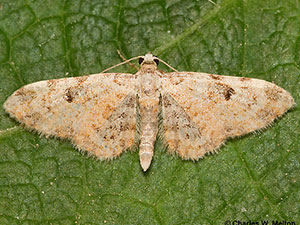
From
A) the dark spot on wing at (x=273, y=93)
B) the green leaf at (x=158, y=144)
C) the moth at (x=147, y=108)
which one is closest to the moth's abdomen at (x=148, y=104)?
the moth at (x=147, y=108)

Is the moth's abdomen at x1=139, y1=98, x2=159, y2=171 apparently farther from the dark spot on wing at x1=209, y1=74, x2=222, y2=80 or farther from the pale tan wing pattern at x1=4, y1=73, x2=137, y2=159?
the dark spot on wing at x1=209, y1=74, x2=222, y2=80

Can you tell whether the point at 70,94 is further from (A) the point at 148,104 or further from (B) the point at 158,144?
(B) the point at 158,144

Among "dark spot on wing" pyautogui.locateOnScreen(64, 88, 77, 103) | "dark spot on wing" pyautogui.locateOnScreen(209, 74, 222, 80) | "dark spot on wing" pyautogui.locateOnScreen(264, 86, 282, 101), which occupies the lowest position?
"dark spot on wing" pyautogui.locateOnScreen(264, 86, 282, 101)

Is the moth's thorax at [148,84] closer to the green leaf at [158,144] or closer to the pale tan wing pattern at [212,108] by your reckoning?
the pale tan wing pattern at [212,108]

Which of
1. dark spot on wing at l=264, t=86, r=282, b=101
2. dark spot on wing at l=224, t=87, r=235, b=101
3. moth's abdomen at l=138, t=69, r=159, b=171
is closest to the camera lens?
dark spot on wing at l=264, t=86, r=282, b=101

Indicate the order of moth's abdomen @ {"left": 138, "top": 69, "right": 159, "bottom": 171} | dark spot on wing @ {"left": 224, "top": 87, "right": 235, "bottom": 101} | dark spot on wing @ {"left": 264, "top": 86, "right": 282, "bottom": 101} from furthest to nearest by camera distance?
moth's abdomen @ {"left": 138, "top": 69, "right": 159, "bottom": 171} < dark spot on wing @ {"left": 224, "top": 87, "right": 235, "bottom": 101} < dark spot on wing @ {"left": 264, "top": 86, "right": 282, "bottom": 101}

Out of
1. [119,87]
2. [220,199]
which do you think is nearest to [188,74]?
[119,87]

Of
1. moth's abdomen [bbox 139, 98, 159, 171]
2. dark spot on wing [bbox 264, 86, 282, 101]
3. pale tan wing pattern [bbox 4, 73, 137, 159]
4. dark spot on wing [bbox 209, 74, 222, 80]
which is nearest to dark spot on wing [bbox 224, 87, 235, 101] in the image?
dark spot on wing [bbox 209, 74, 222, 80]
